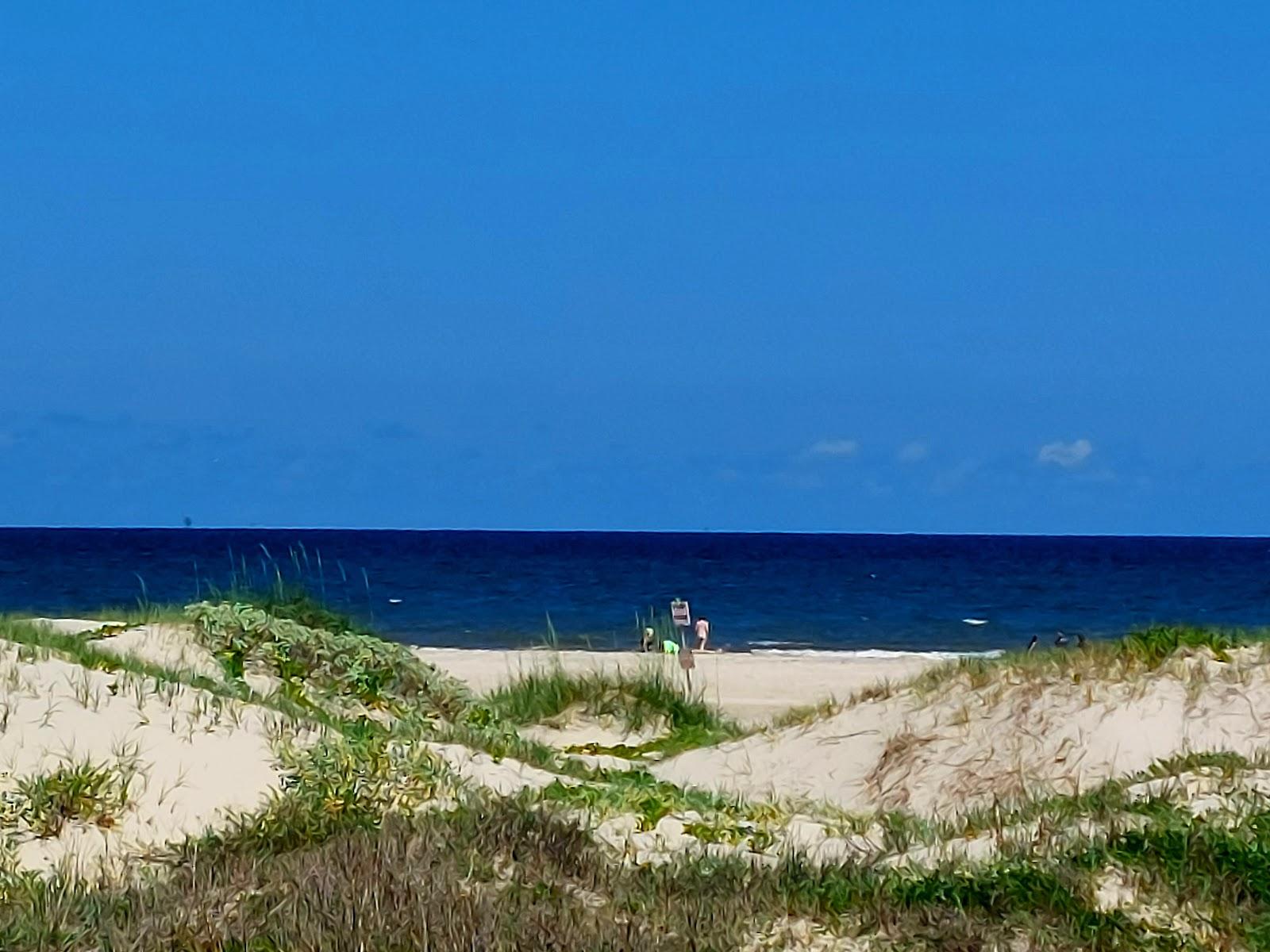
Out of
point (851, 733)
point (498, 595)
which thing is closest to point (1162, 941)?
point (851, 733)

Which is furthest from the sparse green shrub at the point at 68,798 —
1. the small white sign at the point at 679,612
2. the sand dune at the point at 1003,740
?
the small white sign at the point at 679,612

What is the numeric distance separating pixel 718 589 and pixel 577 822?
2113 inches

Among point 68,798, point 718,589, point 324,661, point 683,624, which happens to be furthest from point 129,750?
point 718,589

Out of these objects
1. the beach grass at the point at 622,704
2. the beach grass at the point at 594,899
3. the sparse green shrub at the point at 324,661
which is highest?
the sparse green shrub at the point at 324,661

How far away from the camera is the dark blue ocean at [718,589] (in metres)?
39.8

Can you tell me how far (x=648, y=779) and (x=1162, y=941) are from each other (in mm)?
4388

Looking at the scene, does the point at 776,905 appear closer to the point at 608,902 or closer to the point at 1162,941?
the point at 608,902

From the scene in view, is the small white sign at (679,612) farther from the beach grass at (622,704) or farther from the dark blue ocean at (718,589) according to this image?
the beach grass at (622,704)

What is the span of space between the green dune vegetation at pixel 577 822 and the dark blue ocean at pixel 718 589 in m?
8.51

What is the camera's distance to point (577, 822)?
7.51 metres

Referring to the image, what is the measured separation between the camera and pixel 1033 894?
6.41 meters

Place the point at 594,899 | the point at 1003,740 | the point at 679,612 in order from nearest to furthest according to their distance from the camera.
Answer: the point at 594,899, the point at 1003,740, the point at 679,612

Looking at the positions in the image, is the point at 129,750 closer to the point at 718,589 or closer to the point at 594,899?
the point at 594,899

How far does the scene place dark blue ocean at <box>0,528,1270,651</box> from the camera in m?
39.8
